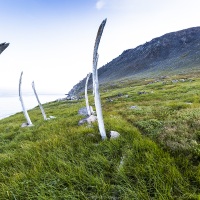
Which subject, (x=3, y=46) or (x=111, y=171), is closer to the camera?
(x=3, y=46)

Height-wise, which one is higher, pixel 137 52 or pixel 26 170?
pixel 137 52

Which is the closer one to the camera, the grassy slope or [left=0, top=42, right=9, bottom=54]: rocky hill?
[left=0, top=42, right=9, bottom=54]: rocky hill

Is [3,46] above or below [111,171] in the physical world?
above

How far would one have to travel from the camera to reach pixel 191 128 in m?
6.96

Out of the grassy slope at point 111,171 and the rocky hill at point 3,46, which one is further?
the grassy slope at point 111,171

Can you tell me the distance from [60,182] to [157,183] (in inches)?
91.1

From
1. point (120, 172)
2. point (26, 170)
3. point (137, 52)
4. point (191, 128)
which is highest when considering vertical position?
point (137, 52)

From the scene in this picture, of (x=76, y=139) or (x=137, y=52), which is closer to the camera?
(x=76, y=139)

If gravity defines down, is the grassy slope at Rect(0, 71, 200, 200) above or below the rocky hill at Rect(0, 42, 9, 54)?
below

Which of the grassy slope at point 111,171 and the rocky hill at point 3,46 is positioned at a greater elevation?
the rocky hill at point 3,46

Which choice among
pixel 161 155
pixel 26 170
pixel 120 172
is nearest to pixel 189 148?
pixel 161 155

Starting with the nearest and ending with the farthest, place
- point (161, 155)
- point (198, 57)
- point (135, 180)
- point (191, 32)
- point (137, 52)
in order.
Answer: point (135, 180) → point (161, 155) → point (198, 57) → point (191, 32) → point (137, 52)

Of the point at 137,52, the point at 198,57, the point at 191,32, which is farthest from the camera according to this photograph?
the point at 137,52

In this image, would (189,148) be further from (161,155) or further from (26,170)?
(26,170)
